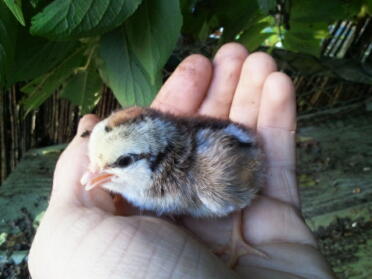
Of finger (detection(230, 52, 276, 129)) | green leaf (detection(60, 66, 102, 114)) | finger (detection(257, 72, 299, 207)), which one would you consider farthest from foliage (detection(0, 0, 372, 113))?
finger (detection(257, 72, 299, 207))

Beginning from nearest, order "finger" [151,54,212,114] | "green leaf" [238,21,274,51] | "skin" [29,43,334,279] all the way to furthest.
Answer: "skin" [29,43,334,279] < "finger" [151,54,212,114] < "green leaf" [238,21,274,51]

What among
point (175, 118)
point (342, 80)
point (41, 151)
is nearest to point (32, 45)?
point (175, 118)

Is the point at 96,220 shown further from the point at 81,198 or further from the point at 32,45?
the point at 32,45

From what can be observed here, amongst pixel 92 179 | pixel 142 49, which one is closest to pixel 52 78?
pixel 142 49

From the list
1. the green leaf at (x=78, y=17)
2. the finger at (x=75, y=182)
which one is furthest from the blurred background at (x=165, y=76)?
the finger at (x=75, y=182)

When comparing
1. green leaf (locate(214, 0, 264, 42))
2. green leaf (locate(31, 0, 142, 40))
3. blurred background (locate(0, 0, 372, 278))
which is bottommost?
blurred background (locate(0, 0, 372, 278))

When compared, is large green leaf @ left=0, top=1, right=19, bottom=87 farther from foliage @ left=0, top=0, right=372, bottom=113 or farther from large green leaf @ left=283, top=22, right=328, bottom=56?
large green leaf @ left=283, top=22, right=328, bottom=56

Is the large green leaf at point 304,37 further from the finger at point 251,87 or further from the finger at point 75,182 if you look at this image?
the finger at point 75,182

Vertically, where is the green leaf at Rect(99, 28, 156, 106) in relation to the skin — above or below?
above
